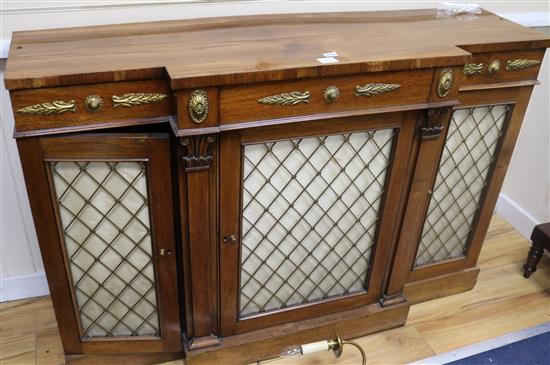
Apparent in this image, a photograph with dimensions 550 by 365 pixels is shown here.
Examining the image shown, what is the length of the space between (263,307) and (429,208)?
50 centimetres

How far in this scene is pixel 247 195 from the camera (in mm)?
Answer: 1138

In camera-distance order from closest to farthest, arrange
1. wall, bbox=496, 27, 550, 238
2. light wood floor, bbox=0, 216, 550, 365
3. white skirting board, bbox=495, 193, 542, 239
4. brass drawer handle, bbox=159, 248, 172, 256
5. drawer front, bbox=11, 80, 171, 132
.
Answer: drawer front, bbox=11, 80, 171, 132, brass drawer handle, bbox=159, 248, 172, 256, light wood floor, bbox=0, 216, 550, 365, wall, bbox=496, 27, 550, 238, white skirting board, bbox=495, 193, 542, 239

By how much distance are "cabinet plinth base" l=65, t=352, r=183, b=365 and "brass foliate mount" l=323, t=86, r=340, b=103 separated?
0.75 metres

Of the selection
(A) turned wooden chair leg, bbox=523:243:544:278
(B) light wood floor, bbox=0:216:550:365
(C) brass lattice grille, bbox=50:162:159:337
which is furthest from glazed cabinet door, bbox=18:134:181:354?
(A) turned wooden chair leg, bbox=523:243:544:278

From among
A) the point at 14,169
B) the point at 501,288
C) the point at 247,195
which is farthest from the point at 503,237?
the point at 14,169

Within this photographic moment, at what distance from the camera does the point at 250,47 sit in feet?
3.55

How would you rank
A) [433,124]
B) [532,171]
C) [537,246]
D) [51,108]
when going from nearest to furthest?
[51,108], [433,124], [537,246], [532,171]

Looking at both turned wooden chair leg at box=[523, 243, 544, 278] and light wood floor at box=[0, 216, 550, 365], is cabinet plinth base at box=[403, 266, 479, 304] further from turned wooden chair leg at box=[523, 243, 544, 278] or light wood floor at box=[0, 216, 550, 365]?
turned wooden chair leg at box=[523, 243, 544, 278]

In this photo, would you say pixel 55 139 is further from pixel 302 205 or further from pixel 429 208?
pixel 429 208

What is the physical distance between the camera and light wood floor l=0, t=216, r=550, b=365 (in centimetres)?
139

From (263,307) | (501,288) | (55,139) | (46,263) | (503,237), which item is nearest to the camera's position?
(55,139)

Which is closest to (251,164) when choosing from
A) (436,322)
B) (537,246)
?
(436,322)

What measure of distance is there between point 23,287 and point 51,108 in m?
0.76

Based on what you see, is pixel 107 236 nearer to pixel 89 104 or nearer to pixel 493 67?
pixel 89 104
